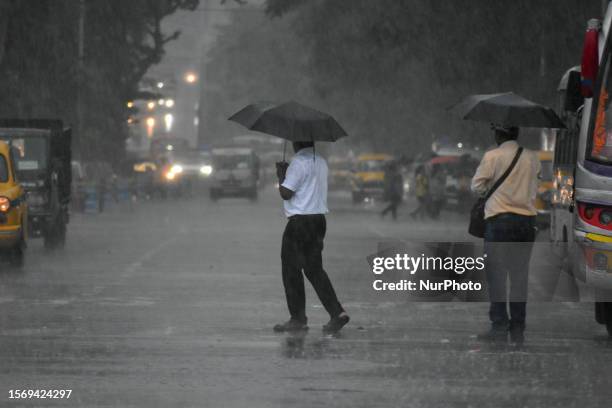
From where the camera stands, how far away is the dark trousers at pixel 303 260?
46.2 ft

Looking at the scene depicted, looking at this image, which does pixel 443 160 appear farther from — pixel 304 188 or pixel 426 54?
pixel 304 188

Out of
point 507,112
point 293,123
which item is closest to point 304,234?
point 293,123

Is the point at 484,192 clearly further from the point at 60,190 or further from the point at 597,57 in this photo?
the point at 60,190

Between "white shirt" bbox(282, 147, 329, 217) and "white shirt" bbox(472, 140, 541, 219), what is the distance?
4.38 ft

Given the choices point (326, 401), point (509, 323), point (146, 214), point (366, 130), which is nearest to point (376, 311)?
point (509, 323)

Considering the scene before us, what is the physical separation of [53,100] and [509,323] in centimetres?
3770

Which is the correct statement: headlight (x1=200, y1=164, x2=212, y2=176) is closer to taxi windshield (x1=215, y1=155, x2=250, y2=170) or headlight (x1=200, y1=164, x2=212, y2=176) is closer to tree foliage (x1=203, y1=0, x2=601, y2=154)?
tree foliage (x1=203, y1=0, x2=601, y2=154)

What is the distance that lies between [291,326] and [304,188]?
1217mm

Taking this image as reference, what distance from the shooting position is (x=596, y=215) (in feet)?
45.3

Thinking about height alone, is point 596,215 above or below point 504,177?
below

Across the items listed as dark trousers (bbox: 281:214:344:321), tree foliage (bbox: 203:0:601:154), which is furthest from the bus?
tree foliage (bbox: 203:0:601:154)

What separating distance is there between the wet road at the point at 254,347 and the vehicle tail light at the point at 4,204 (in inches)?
33.2

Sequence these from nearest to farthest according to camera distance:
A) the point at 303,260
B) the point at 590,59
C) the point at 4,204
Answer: the point at 590,59 → the point at 303,260 → the point at 4,204

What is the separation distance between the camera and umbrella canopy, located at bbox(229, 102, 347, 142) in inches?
564
